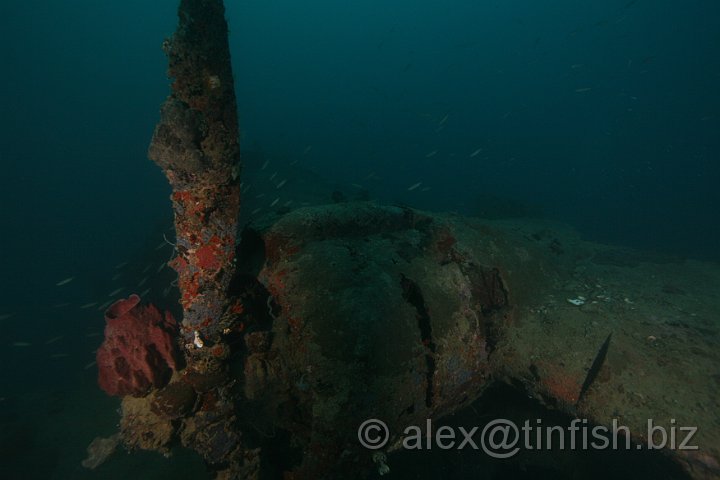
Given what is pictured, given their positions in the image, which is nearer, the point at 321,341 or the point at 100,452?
the point at 321,341

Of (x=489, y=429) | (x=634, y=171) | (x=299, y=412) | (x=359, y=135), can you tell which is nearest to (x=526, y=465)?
(x=489, y=429)

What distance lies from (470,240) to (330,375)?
3.29 meters

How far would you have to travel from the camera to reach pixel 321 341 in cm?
298

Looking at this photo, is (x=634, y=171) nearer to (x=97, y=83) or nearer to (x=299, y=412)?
(x=299, y=412)

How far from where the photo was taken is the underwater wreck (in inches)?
114

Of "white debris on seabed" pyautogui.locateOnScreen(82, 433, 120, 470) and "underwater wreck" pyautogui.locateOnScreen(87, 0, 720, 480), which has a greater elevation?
"underwater wreck" pyautogui.locateOnScreen(87, 0, 720, 480)

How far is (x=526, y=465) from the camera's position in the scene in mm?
4719

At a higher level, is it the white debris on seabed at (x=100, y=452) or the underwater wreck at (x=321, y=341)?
the underwater wreck at (x=321, y=341)

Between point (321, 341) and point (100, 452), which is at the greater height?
point (321, 341)

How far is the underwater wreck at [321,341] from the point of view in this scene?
114 inches

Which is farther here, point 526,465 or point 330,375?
point 526,465

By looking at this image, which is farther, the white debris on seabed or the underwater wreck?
the white debris on seabed

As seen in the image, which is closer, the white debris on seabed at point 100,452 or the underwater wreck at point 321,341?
the underwater wreck at point 321,341

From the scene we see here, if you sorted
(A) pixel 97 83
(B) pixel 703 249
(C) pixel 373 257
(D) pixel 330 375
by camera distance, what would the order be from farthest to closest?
(A) pixel 97 83
(B) pixel 703 249
(C) pixel 373 257
(D) pixel 330 375
